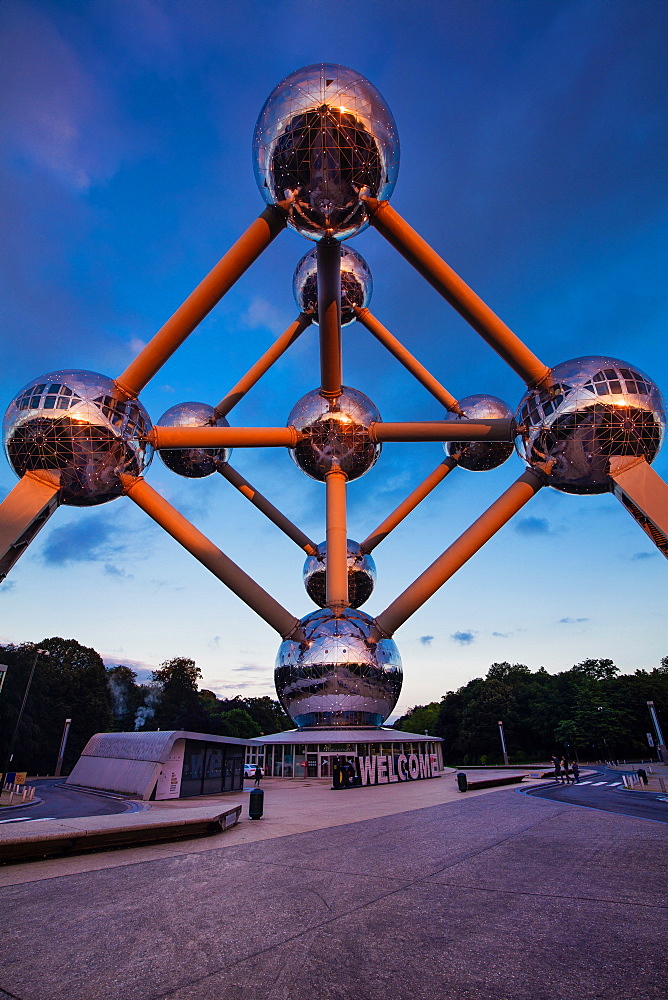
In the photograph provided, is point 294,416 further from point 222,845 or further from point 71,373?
point 222,845

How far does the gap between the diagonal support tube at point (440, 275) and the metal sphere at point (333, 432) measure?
170 inches

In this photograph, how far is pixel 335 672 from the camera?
11.0 metres

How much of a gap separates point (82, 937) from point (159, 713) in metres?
76.5

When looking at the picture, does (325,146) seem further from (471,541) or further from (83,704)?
(83,704)

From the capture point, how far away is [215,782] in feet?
60.0

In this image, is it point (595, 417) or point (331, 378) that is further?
point (331, 378)

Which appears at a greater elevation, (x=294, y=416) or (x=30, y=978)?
(x=294, y=416)

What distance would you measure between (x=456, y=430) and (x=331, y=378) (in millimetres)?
3102

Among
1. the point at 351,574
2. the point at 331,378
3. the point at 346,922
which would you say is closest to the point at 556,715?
the point at 351,574

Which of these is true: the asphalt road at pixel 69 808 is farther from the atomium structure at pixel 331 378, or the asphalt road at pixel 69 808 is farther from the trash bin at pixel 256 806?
the atomium structure at pixel 331 378

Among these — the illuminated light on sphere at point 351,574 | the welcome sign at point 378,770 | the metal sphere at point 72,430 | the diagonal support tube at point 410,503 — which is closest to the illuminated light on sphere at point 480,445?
the diagonal support tube at point 410,503

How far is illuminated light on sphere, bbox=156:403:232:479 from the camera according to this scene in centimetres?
1494

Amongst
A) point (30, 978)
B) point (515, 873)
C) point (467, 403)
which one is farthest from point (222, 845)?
point (467, 403)

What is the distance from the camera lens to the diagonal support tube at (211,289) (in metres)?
8.77
